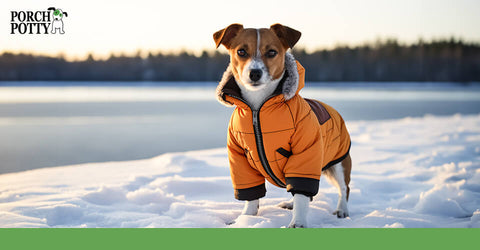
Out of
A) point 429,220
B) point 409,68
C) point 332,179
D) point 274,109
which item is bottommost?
point 429,220

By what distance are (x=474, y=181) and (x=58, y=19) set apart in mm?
4032

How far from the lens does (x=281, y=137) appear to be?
98.7 inches

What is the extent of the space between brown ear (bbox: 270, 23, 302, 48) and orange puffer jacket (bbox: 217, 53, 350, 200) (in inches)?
3.8

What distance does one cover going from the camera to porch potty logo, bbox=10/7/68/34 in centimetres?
347

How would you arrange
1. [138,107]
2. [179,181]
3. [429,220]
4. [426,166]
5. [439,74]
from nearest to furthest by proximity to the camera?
[429,220] → [179,181] → [426,166] → [439,74] → [138,107]

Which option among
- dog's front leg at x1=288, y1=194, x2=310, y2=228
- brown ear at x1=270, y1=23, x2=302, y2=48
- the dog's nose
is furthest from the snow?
brown ear at x1=270, y1=23, x2=302, y2=48

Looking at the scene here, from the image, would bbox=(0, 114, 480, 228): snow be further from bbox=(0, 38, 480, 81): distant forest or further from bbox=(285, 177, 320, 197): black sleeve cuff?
bbox=(0, 38, 480, 81): distant forest

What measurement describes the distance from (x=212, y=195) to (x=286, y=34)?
1.64 metres

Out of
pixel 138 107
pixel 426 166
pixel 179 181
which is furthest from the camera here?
pixel 138 107

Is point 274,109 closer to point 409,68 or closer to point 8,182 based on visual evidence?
point 8,182

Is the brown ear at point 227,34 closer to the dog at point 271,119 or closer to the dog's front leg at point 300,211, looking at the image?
the dog at point 271,119

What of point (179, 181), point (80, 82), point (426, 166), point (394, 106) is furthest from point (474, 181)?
point (394, 106)

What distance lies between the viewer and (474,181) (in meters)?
3.75

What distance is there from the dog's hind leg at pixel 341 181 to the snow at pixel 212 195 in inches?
3.1
